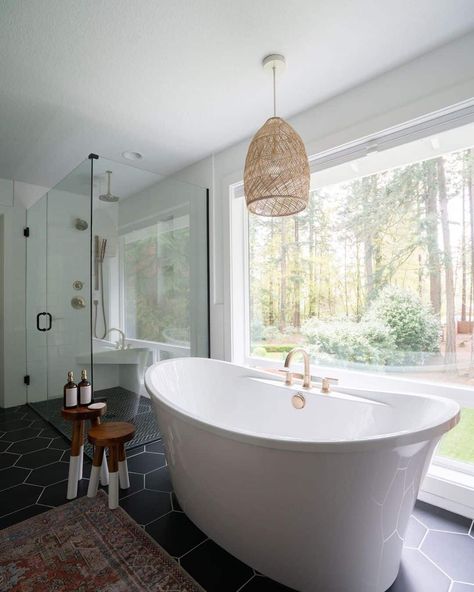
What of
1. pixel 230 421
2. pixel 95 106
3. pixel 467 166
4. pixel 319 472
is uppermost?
pixel 95 106

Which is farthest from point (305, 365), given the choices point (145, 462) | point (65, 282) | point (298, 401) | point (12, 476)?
point (65, 282)

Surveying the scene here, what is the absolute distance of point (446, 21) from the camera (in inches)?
64.4

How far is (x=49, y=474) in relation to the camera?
2.17 meters

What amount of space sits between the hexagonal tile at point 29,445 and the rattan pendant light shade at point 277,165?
2.41m

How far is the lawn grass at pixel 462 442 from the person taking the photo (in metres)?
1.88

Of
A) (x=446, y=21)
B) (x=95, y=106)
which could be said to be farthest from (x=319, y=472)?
(x=95, y=106)

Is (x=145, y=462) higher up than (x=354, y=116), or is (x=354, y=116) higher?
(x=354, y=116)

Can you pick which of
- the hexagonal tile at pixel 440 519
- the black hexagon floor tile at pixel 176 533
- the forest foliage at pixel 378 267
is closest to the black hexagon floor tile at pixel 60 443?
the black hexagon floor tile at pixel 176 533

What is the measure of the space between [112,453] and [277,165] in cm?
176

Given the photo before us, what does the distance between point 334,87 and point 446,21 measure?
2.11 feet

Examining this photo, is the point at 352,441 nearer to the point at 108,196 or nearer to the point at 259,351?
the point at 259,351

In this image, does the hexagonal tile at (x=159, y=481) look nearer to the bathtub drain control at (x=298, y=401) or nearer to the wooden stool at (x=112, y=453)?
the wooden stool at (x=112, y=453)

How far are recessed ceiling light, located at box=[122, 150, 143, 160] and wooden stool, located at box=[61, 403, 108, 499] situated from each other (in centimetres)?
218

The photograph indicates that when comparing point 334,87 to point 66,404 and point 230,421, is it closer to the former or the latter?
point 230,421
